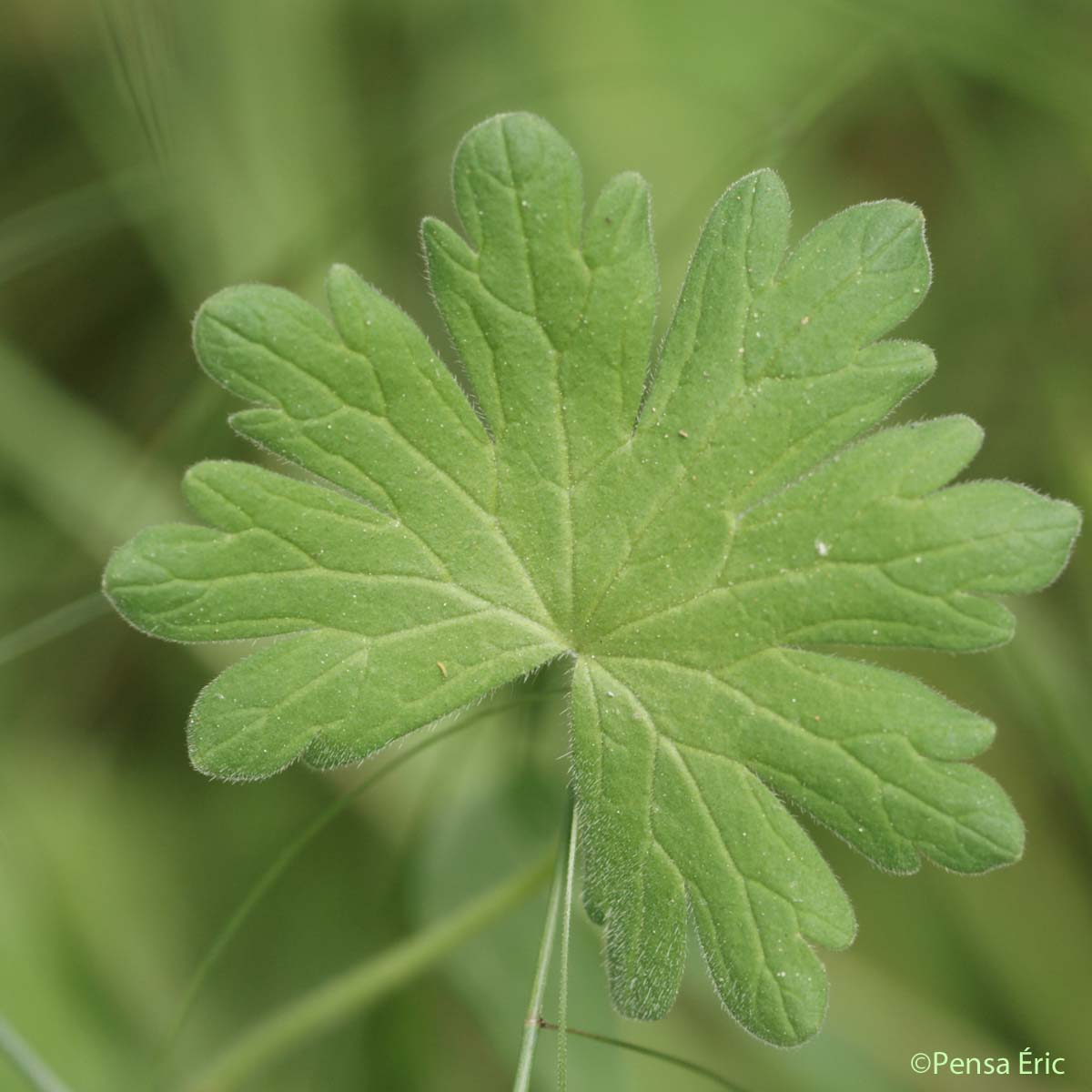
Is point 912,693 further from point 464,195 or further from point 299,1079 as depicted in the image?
point 299,1079

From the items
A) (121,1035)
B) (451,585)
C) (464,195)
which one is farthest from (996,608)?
(121,1035)

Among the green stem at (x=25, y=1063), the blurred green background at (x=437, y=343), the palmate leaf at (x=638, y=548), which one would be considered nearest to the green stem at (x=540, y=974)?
the palmate leaf at (x=638, y=548)

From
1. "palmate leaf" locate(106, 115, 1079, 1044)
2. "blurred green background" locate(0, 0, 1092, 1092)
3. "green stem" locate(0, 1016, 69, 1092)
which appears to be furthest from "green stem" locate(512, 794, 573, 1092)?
"blurred green background" locate(0, 0, 1092, 1092)

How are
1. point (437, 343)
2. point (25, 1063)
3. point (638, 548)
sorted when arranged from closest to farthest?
point (638, 548) < point (25, 1063) < point (437, 343)

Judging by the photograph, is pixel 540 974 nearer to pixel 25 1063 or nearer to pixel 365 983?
pixel 365 983

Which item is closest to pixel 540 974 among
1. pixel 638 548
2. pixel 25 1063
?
pixel 638 548
